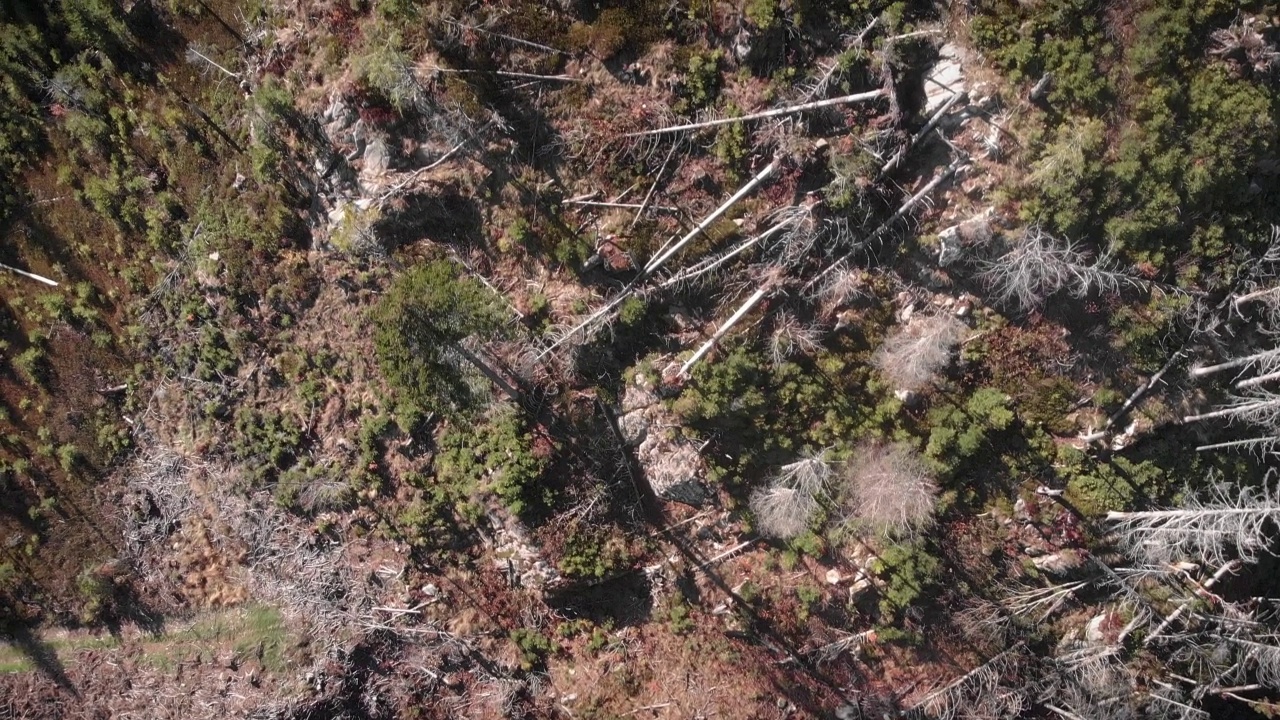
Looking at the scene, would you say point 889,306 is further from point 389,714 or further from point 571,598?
point 389,714

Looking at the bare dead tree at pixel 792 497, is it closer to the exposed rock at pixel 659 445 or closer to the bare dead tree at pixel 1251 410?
the exposed rock at pixel 659 445

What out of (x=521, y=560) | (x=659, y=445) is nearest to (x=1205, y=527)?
(x=659, y=445)

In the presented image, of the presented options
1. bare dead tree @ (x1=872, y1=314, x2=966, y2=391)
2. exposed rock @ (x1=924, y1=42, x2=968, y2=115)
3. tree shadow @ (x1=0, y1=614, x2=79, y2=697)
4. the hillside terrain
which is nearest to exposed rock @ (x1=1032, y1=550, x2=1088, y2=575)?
the hillside terrain

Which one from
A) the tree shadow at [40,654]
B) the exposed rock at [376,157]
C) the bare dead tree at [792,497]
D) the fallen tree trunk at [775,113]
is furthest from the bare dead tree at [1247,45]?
the tree shadow at [40,654]

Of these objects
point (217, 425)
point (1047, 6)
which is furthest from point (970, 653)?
point (217, 425)

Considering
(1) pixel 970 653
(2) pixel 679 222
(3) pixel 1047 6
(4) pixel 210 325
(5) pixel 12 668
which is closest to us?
(3) pixel 1047 6

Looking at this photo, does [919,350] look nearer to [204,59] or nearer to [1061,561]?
[1061,561]
